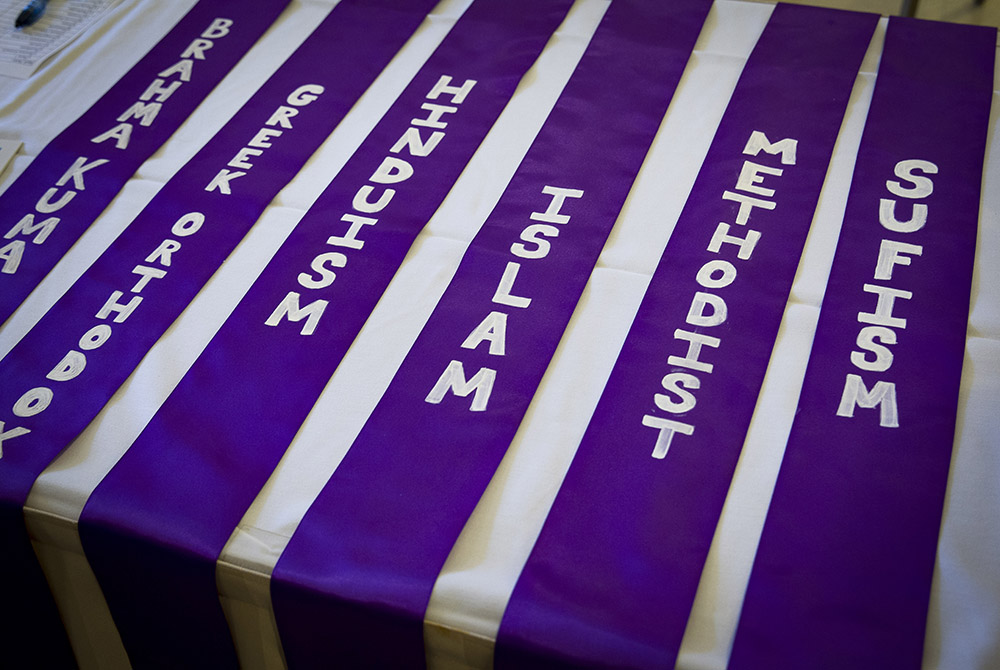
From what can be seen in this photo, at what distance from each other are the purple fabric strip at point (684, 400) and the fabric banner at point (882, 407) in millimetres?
74

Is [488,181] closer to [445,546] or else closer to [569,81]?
[569,81]

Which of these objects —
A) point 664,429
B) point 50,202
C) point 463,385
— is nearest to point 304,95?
point 50,202

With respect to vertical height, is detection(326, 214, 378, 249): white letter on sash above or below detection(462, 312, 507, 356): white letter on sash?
above

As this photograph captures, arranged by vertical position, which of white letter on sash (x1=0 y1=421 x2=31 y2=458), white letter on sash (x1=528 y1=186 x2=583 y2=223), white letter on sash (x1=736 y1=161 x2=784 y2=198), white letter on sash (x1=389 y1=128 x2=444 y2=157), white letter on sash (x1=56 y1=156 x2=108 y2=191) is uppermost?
white letter on sash (x1=56 y1=156 x2=108 y2=191)

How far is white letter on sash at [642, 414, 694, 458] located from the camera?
42.4 inches

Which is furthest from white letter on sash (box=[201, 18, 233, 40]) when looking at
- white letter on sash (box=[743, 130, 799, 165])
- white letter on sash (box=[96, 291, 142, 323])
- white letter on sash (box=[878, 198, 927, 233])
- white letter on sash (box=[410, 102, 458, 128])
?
white letter on sash (box=[878, 198, 927, 233])

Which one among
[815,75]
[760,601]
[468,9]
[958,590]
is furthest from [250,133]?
[958,590]

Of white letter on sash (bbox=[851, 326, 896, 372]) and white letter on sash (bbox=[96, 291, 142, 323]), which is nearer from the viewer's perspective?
white letter on sash (bbox=[851, 326, 896, 372])

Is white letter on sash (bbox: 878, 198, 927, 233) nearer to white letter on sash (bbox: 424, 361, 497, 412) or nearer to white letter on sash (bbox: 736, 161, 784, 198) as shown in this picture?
white letter on sash (bbox: 736, 161, 784, 198)

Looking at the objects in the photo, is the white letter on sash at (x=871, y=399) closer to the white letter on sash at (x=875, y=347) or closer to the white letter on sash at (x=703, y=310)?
the white letter on sash at (x=875, y=347)

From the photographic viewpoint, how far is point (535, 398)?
1154 mm

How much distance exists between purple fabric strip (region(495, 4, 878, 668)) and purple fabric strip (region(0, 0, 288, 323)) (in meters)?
0.95

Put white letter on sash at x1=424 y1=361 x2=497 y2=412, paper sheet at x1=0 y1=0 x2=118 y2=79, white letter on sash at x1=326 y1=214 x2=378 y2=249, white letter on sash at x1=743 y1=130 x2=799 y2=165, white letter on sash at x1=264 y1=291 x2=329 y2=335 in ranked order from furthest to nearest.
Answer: paper sheet at x1=0 y1=0 x2=118 y2=79
white letter on sash at x1=743 y1=130 x2=799 y2=165
white letter on sash at x1=326 y1=214 x2=378 y2=249
white letter on sash at x1=264 y1=291 x2=329 y2=335
white letter on sash at x1=424 y1=361 x2=497 y2=412

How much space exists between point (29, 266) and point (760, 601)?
121cm
